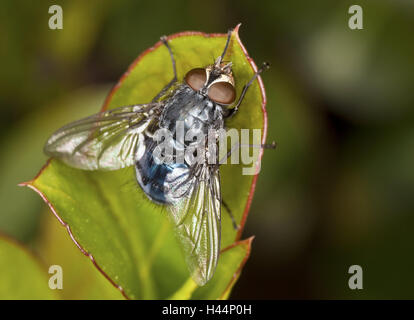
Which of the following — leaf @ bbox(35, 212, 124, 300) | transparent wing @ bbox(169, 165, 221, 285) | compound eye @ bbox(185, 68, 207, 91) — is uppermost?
compound eye @ bbox(185, 68, 207, 91)

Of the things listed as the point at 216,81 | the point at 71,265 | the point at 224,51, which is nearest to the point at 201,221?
the point at 216,81

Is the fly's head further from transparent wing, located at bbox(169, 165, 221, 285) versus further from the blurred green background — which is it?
the blurred green background

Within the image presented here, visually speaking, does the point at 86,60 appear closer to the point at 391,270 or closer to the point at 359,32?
the point at 359,32

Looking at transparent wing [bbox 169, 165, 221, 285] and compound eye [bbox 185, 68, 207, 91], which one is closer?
transparent wing [bbox 169, 165, 221, 285]

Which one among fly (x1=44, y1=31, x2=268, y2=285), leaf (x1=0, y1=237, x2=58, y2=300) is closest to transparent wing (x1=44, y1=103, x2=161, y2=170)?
fly (x1=44, y1=31, x2=268, y2=285)

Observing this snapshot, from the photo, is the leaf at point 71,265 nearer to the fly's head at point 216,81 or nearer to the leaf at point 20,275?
the leaf at point 20,275
